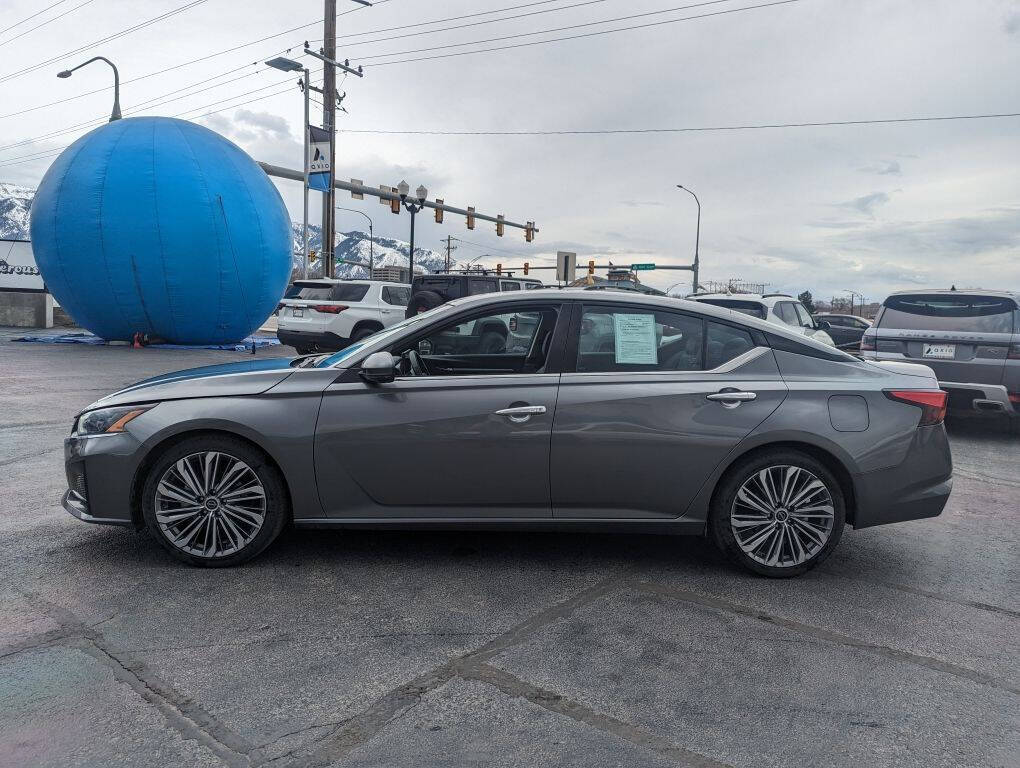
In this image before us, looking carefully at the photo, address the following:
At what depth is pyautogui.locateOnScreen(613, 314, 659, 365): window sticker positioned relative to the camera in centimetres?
437

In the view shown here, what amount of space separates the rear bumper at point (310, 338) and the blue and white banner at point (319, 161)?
372 inches

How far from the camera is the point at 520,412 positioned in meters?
4.16

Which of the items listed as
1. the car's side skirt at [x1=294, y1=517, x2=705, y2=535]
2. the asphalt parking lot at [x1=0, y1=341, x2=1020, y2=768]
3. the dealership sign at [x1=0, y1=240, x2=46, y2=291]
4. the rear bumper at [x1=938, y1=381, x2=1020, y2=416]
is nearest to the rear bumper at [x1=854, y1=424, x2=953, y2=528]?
the asphalt parking lot at [x1=0, y1=341, x2=1020, y2=768]

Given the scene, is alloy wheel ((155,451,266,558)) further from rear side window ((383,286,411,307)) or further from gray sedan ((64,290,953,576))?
rear side window ((383,286,411,307))

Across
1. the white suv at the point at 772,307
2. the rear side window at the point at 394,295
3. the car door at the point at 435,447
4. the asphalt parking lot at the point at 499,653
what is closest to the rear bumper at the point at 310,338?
the rear side window at the point at 394,295

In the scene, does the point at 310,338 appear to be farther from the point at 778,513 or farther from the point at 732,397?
the point at 778,513

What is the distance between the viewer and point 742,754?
2619mm

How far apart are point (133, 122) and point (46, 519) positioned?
16158 millimetres

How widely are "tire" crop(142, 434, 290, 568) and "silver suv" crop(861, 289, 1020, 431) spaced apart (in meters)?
7.47

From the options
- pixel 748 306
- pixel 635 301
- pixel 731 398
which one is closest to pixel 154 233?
pixel 748 306

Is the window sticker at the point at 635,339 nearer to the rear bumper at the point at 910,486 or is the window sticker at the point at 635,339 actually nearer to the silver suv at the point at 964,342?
the rear bumper at the point at 910,486

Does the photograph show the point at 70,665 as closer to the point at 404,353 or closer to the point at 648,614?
the point at 404,353

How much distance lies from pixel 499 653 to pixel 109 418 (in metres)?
2.51

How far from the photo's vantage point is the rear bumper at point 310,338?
1619 cm
